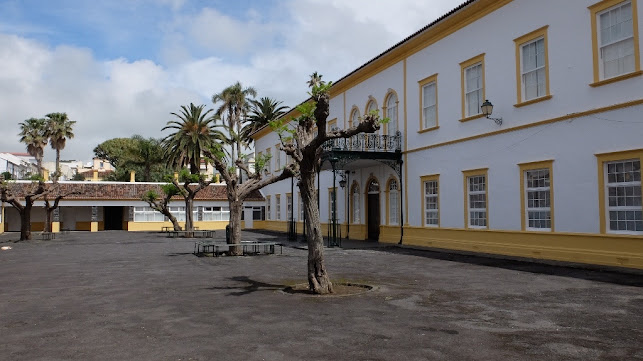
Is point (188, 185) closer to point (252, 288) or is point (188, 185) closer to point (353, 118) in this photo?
point (353, 118)

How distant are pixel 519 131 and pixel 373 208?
9.95 m

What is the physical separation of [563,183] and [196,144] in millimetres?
34373

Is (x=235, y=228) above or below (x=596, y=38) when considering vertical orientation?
below

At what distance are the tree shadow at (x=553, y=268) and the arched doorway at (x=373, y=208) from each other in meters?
6.58

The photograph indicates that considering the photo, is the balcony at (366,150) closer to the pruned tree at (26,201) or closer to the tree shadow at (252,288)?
the tree shadow at (252,288)

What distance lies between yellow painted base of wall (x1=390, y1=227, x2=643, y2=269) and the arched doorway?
423 cm

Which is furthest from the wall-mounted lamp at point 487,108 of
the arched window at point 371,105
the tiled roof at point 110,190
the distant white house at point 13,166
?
the distant white house at point 13,166

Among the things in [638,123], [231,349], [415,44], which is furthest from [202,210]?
[231,349]

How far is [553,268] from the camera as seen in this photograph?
1313 cm

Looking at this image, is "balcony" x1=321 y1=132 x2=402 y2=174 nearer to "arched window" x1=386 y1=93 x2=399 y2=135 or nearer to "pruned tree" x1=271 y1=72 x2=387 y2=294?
"arched window" x1=386 y1=93 x2=399 y2=135

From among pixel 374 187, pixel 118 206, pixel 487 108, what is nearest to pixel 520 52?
pixel 487 108

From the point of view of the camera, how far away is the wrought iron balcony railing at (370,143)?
2161cm

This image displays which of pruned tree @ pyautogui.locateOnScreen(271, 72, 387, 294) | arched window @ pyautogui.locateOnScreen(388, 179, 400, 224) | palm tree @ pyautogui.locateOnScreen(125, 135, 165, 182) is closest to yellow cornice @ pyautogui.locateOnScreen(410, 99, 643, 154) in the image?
arched window @ pyautogui.locateOnScreen(388, 179, 400, 224)

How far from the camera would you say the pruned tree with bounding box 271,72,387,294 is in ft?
30.9
